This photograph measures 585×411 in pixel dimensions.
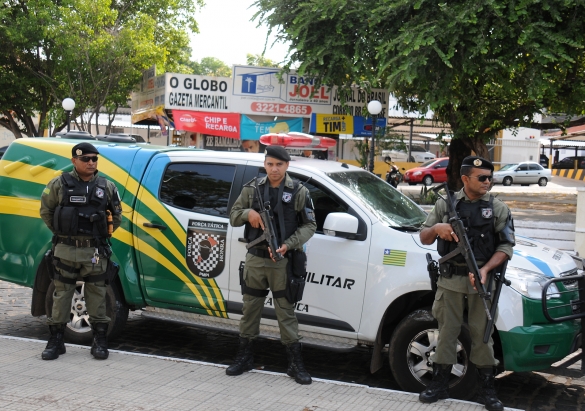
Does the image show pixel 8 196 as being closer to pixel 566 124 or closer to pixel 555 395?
pixel 555 395

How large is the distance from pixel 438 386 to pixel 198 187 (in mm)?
2736

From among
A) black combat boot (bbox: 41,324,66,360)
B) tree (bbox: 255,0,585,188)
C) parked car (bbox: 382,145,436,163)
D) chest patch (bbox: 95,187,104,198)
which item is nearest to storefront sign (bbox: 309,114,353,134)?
tree (bbox: 255,0,585,188)

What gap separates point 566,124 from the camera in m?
19.5

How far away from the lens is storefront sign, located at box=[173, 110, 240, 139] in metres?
19.4

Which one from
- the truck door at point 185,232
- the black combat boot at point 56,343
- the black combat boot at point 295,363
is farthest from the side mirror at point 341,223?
the black combat boot at point 56,343

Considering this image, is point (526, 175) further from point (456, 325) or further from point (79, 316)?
point (456, 325)

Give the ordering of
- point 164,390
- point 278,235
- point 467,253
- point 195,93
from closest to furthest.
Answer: point 467,253, point 164,390, point 278,235, point 195,93

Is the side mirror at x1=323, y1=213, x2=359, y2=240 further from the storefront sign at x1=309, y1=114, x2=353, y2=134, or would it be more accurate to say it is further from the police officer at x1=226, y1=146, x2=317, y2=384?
the storefront sign at x1=309, y1=114, x2=353, y2=134

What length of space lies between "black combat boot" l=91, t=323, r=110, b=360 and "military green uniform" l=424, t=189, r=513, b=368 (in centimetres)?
269

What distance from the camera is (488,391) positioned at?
188 inches

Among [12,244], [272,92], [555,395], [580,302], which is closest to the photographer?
[580,302]

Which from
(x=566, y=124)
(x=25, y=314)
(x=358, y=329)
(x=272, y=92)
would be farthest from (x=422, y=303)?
(x=566, y=124)

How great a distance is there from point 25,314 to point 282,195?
412cm

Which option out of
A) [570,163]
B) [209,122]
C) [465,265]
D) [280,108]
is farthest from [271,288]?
[570,163]
